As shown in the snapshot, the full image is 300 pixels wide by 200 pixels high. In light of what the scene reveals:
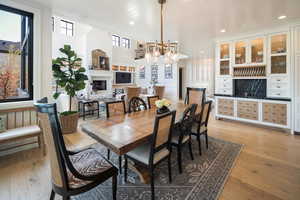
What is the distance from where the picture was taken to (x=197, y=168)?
217cm

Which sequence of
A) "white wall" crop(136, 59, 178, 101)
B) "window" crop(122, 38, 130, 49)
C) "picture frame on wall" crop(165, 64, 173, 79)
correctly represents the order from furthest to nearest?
"window" crop(122, 38, 130, 49), "picture frame on wall" crop(165, 64, 173, 79), "white wall" crop(136, 59, 178, 101)

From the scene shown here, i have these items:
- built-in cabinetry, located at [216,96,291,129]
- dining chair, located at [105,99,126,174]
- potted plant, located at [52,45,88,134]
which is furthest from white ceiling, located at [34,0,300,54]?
built-in cabinetry, located at [216,96,291,129]

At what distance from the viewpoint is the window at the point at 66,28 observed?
294 inches

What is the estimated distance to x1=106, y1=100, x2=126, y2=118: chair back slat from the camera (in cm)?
239

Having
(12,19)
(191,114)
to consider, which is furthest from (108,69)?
(191,114)

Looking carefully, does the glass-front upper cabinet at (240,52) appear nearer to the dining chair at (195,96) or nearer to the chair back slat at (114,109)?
the dining chair at (195,96)

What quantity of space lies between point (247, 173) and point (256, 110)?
2707 mm

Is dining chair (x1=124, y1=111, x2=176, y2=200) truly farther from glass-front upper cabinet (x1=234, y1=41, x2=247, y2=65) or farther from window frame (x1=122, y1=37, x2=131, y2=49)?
window frame (x1=122, y1=37, x2=131, y2=49)

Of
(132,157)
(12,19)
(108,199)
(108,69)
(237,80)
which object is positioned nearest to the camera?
(108,199)

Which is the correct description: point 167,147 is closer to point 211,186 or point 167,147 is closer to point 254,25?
point 211,186

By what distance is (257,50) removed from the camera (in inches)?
165

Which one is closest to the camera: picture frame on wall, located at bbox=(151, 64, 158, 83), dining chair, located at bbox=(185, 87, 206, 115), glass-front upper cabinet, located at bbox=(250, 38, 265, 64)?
dining chair, located at bbox=(185, 87, 206, 115)

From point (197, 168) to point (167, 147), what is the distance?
0.74 metres

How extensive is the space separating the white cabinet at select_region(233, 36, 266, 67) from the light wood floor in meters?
2.24
